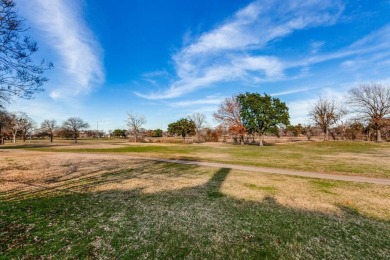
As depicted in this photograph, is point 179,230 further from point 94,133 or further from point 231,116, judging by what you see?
point 94,133

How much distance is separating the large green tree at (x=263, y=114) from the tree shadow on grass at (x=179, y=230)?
119 ft

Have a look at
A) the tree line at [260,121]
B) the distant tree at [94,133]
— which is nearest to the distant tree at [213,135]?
the tree line at [260,121]

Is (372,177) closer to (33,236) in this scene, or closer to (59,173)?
(33,236)

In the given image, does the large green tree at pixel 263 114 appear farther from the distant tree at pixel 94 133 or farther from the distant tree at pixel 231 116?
the distant tree at pixel 94 133

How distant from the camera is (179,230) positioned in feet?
18.4

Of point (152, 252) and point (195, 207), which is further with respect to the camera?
point (195, 207)

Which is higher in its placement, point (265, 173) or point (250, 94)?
point (250, 94)

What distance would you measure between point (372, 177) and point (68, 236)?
1511cm

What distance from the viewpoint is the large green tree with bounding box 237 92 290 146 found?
42188 millimetres

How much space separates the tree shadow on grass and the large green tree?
36218 mm

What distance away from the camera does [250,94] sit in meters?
45.5

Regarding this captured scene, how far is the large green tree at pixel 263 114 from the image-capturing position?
42.2 metres

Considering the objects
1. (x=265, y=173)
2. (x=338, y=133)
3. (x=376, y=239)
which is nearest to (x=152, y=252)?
(x=376, y=239)

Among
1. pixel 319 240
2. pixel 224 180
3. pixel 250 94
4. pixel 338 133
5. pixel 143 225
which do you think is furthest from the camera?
pixel 338 133
